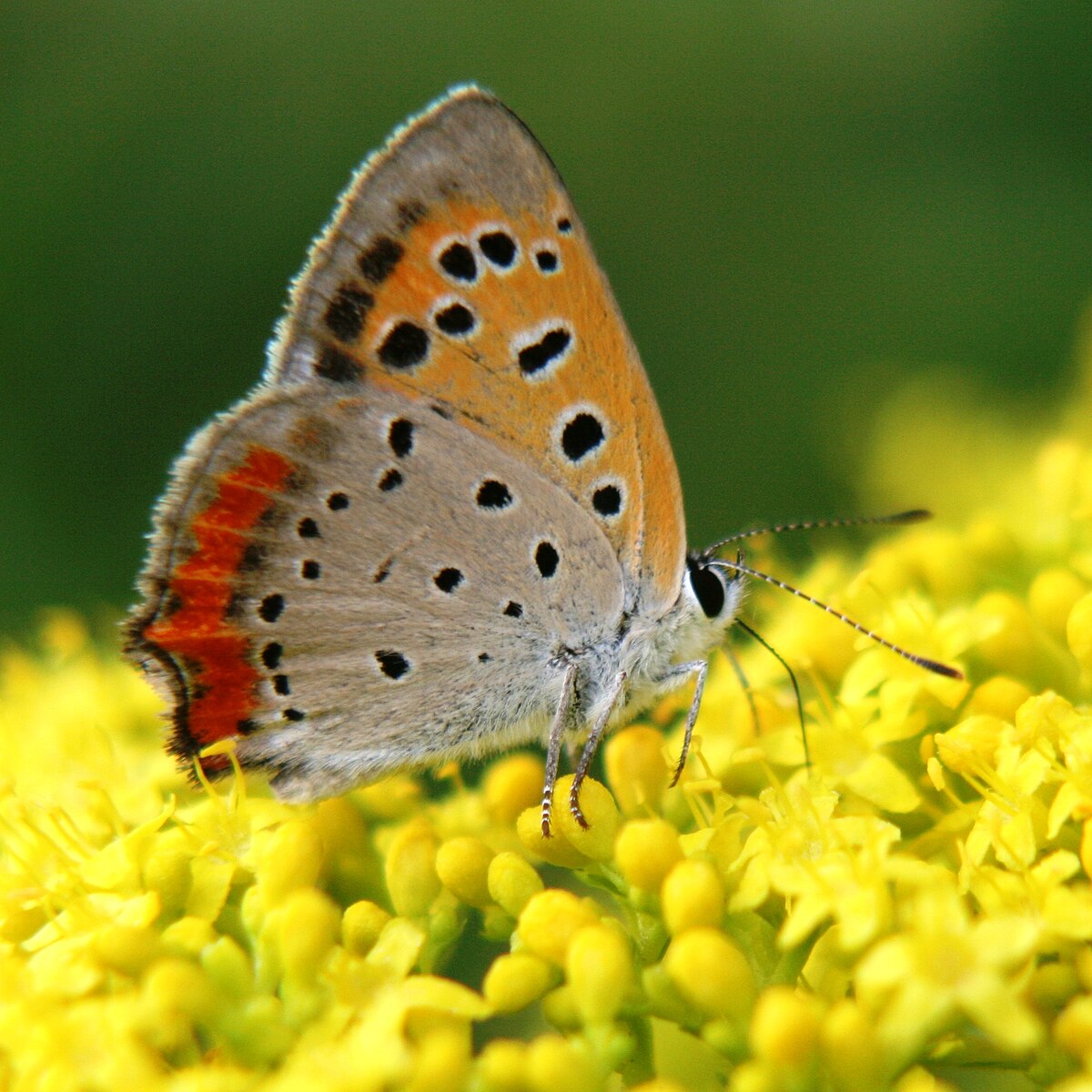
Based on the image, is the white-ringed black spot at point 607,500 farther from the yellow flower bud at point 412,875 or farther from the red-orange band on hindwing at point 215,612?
the yellow flower bud at point 412,875

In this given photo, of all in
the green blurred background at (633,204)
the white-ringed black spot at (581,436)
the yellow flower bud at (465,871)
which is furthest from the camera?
the green blurred background at (633,204)

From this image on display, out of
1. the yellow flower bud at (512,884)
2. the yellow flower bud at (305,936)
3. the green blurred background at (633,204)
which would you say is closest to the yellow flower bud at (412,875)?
the yellow flower bud at (512,884)

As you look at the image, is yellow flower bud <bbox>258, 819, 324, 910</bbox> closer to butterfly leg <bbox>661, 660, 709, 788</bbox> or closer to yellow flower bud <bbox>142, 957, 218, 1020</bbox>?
yellow flower bud <bbox>142, 957, 218, 1020</bbox>

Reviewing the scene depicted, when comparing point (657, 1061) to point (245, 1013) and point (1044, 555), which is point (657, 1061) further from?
point (1044, 555)

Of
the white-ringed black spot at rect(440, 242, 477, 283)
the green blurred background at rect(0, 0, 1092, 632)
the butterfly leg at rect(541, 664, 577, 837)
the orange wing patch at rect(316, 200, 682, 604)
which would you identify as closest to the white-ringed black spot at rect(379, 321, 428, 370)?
the orange wing patch at rect(316, 200, 682, 604)

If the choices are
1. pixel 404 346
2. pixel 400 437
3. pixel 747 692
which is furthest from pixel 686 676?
pixel 404 346

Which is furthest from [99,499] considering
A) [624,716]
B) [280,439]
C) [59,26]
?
[624,716]
